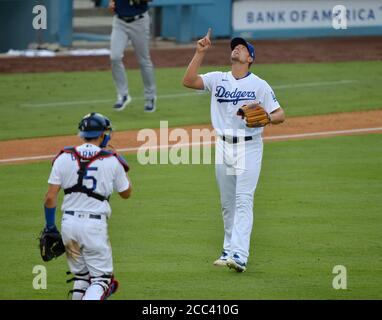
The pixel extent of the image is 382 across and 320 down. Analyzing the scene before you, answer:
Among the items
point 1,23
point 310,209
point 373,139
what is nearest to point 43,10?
point 1,23

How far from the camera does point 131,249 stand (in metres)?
9.69

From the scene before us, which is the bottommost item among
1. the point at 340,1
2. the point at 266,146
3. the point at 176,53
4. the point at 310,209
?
the point at 310,209

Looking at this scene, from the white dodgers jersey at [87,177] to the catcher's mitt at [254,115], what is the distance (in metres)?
1.69

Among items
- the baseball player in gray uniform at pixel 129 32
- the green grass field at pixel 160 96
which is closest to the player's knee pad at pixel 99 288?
the green grass field at pixel 160 96

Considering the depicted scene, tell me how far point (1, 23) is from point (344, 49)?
7.84 meters

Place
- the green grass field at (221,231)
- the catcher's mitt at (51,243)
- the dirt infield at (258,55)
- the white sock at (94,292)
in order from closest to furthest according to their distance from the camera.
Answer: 1. the white sock at (94,292)
2. the catcher's mitt at (51,243)
3. the green grass field at (221,231)
4. the dirt infield at (258,55)

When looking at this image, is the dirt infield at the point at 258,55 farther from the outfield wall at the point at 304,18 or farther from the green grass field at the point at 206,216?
the green grass field at the point at 206,216

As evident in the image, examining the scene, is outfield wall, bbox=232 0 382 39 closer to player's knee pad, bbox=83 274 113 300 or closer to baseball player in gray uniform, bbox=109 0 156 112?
baseball player in gray uniform, bbox=109 0 156 112

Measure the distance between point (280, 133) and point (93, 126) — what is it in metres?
8.56

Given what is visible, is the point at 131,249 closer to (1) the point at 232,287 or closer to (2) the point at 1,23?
(1) the point at 232,287

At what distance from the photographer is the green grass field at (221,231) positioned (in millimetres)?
8539

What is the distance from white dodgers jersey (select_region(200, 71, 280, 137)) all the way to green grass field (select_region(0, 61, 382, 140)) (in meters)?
6.59

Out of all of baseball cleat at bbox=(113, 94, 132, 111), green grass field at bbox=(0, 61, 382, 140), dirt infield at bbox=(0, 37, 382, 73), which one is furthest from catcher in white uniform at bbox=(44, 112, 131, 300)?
dirt infield at bbox=(0, 37, 382, 73)

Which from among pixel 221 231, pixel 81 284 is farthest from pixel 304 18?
pixel 81 284
